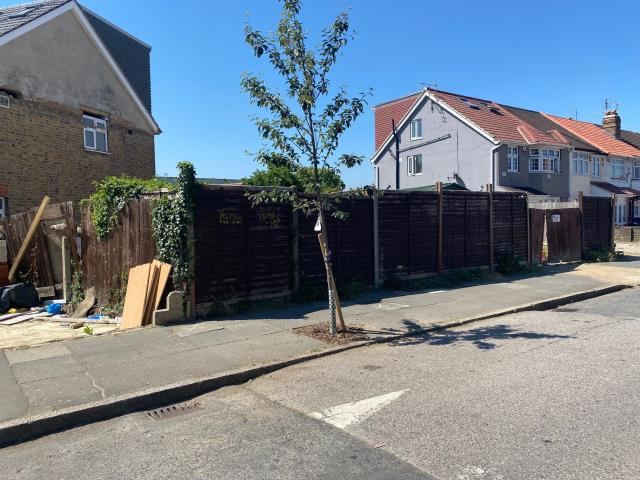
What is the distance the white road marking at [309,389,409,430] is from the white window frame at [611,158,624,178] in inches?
1515

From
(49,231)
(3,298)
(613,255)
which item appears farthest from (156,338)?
(613,255)

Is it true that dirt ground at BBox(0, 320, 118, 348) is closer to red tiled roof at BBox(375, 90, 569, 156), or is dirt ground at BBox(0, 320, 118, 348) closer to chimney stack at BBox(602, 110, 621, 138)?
red tiled roof at BBox(375, 90, 569, 156)

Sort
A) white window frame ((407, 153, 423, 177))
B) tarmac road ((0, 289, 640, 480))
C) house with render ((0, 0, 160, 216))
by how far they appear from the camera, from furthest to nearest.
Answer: white window frame ((407, 153, 423, 177)) → house with render ((0, 0, 160, 216)) → tarmac road ((0, 289, 640, 480))

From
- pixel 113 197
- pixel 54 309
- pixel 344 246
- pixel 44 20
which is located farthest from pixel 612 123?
pixel 54 309

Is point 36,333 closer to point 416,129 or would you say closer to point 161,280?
point 161,280

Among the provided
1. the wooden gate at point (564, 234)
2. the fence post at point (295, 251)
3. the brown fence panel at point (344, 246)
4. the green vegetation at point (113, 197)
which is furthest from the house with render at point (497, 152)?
the green vegetation at point (113, 197)

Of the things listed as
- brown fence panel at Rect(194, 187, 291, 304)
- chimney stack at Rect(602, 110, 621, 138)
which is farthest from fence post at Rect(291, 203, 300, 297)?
chimney stack at Rect(602, 110, 621, 138)

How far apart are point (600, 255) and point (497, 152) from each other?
11973 millimetres

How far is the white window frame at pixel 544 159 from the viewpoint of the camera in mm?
30234

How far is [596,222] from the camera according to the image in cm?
1861

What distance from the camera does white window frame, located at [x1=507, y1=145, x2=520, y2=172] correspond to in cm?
2919

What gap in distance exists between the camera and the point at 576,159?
108 feet

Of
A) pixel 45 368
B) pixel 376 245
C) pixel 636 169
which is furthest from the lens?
pixel 636 169

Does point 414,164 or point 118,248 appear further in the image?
point 414,164
